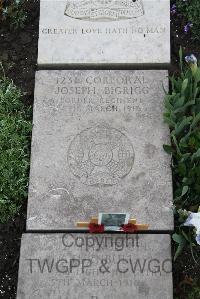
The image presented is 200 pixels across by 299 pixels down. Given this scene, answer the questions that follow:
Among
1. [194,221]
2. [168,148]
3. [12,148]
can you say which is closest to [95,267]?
[194,221]

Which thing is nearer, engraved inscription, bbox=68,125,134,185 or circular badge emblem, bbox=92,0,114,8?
engraved inscription, bbox=68,125,134,185

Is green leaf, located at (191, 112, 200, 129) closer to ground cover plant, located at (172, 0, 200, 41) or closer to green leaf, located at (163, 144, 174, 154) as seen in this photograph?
green leaf, located at (163, 144, 174, 154)

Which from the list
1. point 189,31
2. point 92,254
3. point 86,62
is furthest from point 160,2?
point 92,254

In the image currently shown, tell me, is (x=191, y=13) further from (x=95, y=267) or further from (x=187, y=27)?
(x=95, y=267)

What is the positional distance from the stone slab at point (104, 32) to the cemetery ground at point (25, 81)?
252mm

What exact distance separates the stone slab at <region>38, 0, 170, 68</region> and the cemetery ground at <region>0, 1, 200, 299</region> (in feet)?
0.83

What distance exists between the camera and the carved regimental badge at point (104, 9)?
4.28 metres

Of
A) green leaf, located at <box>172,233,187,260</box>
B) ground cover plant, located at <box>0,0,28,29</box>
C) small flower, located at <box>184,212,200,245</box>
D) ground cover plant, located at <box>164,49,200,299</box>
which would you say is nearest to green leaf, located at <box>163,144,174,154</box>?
ground cover plant, located at <box>164,49,200,299</box>

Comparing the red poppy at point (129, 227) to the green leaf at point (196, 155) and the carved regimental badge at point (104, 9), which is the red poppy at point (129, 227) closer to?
the green leaf at point (196, 155)

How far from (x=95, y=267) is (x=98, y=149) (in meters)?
0.85

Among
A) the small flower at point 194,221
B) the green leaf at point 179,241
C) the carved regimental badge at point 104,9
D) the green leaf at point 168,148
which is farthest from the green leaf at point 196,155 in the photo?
the carved regimental badge at point 104,9

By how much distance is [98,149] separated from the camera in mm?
3797

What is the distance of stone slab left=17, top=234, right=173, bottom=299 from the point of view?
337 centimetres

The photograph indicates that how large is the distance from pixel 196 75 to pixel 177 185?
0.80m
